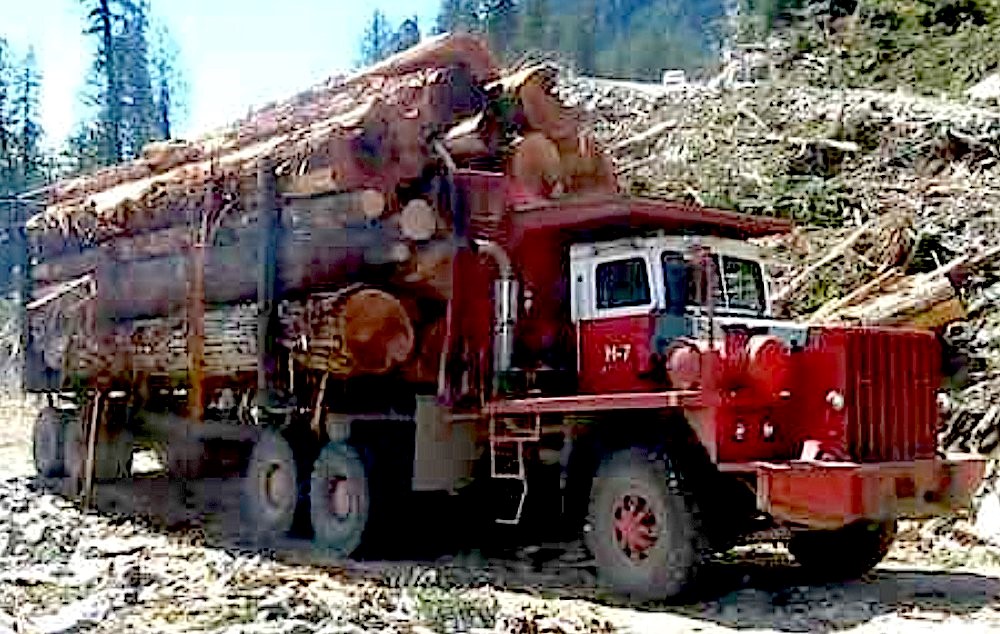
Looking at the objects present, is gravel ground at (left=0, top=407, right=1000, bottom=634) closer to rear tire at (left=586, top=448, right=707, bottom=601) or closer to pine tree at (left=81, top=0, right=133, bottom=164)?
rear tire at (left=586, top=448, right=707, bottom=601)

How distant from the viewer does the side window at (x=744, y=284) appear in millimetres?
11148

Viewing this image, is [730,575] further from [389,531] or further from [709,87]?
[709,87]

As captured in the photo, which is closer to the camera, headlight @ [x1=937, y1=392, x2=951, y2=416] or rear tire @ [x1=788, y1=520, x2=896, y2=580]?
rear tire @ [x1=788, y1=520, x2=896, y2=580]

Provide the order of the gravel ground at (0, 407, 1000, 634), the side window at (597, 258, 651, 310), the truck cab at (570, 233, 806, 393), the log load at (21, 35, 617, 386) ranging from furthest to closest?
the log load at (21, 35, 617, 386) < the side window at (597, 258, 651, 310) < the truck cab at (570, 233, 806, 393) < the gravel ground at (0, 407, 1000, 634)

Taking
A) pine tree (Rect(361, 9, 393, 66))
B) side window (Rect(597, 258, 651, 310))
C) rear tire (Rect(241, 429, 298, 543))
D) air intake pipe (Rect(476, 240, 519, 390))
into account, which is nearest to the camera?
side window (Rect(597, 258, 651, 310))

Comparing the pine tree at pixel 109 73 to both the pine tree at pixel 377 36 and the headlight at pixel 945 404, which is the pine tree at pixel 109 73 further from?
the headlight at pixel 945 404

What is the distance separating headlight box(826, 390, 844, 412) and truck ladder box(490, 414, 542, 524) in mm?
2369

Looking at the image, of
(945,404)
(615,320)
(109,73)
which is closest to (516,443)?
(615,320)

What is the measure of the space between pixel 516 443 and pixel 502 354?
2.43 ft

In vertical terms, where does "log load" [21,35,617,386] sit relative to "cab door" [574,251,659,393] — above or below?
above

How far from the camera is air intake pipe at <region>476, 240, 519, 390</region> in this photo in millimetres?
11727

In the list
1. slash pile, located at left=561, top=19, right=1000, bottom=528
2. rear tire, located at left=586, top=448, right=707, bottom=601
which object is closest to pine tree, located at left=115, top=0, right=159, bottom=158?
slash pile, located at left=561, top=19, right=1000, bottom=528

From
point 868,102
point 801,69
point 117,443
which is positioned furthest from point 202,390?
point 801,69

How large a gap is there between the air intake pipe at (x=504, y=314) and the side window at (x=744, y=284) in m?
1.75
